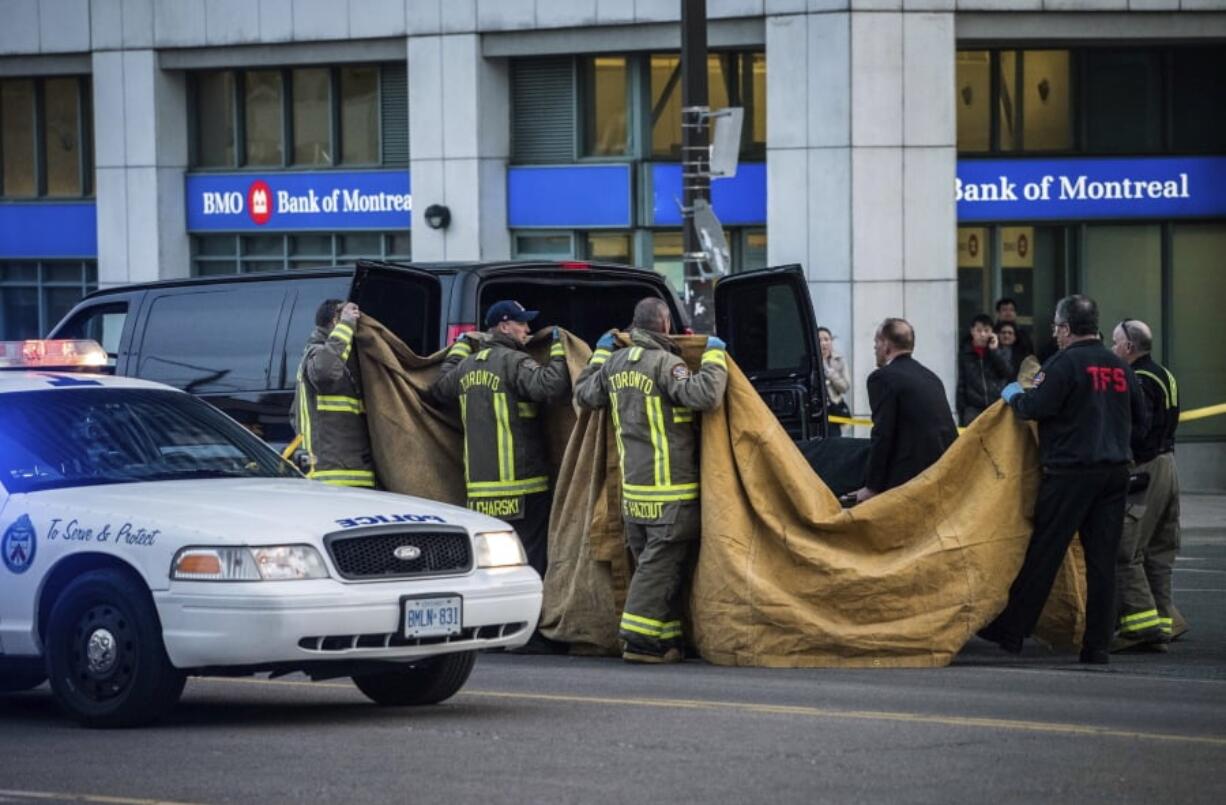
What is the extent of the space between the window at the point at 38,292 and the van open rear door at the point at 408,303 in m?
16.1

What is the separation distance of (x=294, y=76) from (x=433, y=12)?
2.85 meters

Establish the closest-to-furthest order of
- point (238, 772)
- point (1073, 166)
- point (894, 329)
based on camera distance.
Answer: point (238, 772) < point (894, 329) < point (1073, 166)

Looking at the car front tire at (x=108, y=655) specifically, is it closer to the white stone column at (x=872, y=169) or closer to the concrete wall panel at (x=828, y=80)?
the white stone column at (x=872, y=169)

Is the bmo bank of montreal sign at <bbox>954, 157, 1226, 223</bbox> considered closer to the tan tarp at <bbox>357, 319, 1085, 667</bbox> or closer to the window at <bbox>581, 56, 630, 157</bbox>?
the window at <bbox>581, 56, 630, 157</bbox>

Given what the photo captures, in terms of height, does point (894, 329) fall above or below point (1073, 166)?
below

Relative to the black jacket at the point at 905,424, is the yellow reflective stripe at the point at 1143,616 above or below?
below

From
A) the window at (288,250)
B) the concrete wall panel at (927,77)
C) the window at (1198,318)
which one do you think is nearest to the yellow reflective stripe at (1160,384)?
the concrete wall panel at (927,77)

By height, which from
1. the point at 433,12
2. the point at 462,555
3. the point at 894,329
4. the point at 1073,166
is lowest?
the point at 462,555

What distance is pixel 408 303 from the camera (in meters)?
14.3

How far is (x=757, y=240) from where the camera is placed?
82.8ft

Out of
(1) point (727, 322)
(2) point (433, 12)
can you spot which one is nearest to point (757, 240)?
(2) point (433, 12)

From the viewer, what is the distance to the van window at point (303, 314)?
1556cm

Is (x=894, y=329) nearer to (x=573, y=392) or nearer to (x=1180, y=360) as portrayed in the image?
(x=573, y=392)

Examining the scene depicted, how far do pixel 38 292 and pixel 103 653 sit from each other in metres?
21.6
